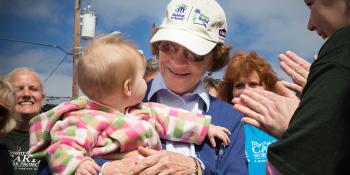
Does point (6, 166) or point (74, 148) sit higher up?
point (74, 148)

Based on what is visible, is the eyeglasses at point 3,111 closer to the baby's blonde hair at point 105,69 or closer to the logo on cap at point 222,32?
the baby's blonde hair at point 105,69

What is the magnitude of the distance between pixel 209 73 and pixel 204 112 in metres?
0.42

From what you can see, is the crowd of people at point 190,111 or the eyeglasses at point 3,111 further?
the eyeglasses at point 3,111

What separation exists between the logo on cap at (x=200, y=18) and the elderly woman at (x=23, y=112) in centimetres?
247

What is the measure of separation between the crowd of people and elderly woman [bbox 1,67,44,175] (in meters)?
0.98

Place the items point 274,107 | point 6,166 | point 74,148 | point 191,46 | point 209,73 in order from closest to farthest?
1. point 274,107
2. point 74,148
3. point 191,46
4. point 209,73
5. point 6,166

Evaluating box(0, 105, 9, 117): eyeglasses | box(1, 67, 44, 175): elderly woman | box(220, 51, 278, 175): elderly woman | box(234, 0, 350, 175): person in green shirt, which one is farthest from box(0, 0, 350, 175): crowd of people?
box(220, 51, 278, 175): elderly woman

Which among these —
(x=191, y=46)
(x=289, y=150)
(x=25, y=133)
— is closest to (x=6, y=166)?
(x=25, y=133)

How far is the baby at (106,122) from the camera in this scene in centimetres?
208

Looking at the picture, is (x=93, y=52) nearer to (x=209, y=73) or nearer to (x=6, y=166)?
(x=209, y=73)

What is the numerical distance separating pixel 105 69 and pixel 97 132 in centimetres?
31

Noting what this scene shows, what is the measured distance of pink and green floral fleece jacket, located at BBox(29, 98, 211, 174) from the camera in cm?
207

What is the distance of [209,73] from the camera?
2.96 m

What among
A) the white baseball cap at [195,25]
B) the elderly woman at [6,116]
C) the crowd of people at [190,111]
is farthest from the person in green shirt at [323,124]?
the elderly woman at [6,116]
